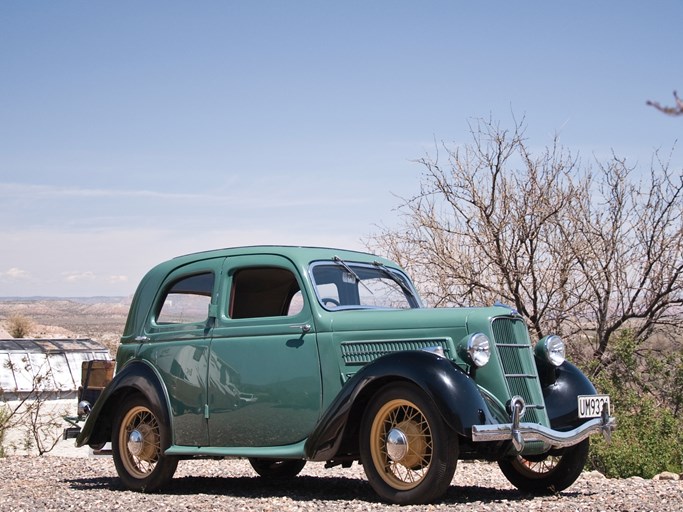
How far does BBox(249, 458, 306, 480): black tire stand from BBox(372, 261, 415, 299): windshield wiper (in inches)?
80.1

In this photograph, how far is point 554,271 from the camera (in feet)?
58.6

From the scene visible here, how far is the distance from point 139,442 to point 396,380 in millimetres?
2946

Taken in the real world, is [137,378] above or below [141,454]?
above

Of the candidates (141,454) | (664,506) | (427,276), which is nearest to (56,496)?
(141,454)

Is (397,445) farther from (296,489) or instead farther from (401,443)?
(296,489)

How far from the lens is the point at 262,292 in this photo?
28.9 feet

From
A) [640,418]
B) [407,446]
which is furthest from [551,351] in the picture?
[640,418]

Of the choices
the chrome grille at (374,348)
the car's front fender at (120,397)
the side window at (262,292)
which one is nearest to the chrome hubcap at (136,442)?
the car's front fender at (120,397)

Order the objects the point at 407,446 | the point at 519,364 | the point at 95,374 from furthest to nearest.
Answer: the point at 95,374
the point at 519,364
the point at 407,446

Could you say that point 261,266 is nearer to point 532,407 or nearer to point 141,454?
point 141,454

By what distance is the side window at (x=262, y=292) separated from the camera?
864 centimetres

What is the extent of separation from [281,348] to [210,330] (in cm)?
88

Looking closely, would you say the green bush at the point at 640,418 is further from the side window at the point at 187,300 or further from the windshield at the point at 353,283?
the side window at the point at 187,300

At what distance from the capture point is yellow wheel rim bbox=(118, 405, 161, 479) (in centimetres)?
887
